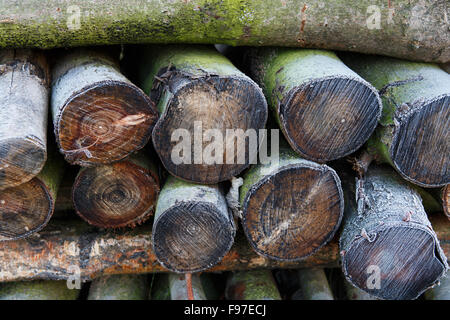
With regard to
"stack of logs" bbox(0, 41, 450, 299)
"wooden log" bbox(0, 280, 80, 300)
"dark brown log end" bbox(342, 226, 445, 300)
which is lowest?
"wooden log" bbox(0, 280, 80, 300)

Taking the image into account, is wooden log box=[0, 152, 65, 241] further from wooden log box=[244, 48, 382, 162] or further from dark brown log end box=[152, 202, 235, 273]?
wooden log box=[244, 48, 382, 162]

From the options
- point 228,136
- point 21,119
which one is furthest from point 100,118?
point 228,136

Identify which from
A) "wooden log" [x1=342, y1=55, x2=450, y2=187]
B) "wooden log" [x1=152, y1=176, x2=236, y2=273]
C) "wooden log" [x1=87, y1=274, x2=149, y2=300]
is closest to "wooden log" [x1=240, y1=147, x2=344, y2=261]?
"wooden log" [x1=152, y1=176, x2=236, y2=273]

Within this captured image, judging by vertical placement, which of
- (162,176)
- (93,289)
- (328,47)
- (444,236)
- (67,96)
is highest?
(328,47)

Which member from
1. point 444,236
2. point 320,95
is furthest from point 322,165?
point 444,236

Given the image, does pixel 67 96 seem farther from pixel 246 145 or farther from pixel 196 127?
pixel 246 145
